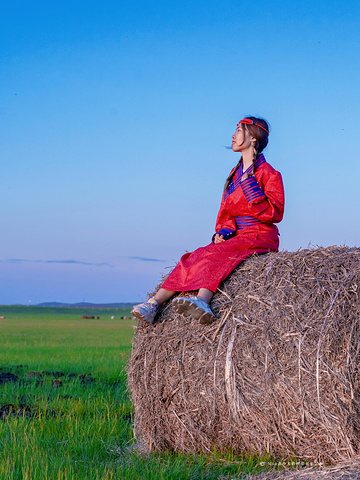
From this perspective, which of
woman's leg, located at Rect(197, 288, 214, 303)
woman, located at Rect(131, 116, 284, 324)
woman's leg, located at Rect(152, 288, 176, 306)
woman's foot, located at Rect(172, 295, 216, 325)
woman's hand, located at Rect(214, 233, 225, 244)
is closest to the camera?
woman's foot, located at Rect(172, 295, 216, 325)

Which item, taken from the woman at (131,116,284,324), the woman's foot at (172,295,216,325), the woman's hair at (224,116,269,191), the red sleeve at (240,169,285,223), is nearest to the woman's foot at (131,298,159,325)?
the woman at (131,116,284,324)

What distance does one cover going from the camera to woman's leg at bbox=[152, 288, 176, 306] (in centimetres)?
574

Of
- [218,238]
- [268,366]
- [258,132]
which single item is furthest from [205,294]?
[258,132]

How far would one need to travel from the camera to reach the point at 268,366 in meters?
4.93

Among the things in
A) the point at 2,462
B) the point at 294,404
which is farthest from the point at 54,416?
the point at 294,404

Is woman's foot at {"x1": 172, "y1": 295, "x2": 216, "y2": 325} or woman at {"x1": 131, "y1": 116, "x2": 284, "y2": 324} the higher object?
woman at {"x1": 131, "y1": 116, "x2": 284, "y2": 324}

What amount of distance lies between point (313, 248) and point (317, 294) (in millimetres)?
778

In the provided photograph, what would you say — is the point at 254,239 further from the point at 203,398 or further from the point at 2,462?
the point at 2,462

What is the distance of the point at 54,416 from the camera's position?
7.02 m

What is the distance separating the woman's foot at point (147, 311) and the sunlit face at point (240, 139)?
2139 mm

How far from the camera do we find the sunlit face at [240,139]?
6406 millimetres

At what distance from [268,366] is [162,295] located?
1.41 m

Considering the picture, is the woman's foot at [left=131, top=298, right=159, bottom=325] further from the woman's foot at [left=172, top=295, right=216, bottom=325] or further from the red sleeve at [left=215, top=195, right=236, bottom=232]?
the red sleeve at [left=215, top=195, right=236, bottom=232]

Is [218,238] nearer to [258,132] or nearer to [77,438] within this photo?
[258,132]
